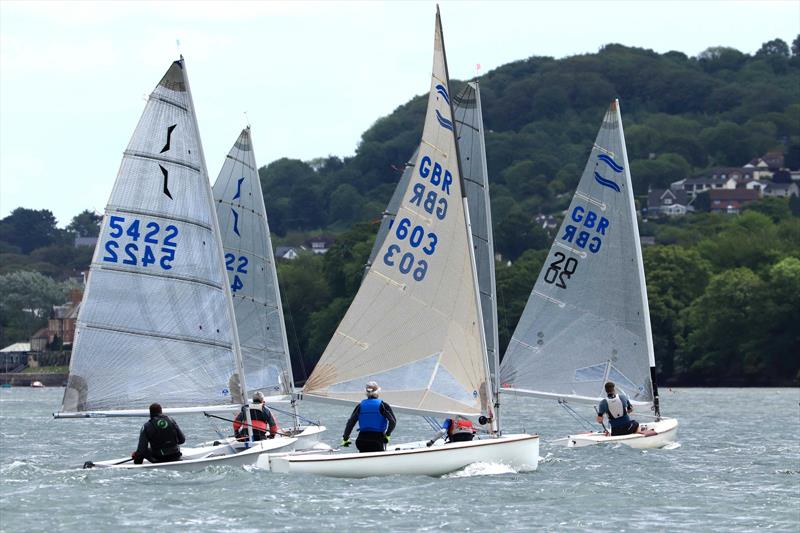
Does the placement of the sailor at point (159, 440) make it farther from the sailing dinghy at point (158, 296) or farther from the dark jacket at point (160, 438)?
the sailing dinghy at point (158, 296)

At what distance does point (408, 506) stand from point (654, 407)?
16087 mm

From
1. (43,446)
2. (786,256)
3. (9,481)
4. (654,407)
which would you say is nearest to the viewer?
(9,481)

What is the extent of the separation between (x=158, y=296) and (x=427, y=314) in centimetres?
463

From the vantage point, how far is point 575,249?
4100 cm

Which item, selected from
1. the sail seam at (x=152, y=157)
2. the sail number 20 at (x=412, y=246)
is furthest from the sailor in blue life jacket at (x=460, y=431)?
the sail seam at (x=152, y=157)

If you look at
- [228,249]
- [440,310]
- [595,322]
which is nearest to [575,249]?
[595,322]

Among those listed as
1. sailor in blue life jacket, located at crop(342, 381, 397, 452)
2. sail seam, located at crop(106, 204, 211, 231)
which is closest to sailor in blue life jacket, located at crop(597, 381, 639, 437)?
sailor in blue life jacket, located at crop(342, 381, 397, 452)

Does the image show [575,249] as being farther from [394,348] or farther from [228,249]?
[394,348]

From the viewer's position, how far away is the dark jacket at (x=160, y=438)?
93.7ft

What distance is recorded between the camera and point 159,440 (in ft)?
94.5

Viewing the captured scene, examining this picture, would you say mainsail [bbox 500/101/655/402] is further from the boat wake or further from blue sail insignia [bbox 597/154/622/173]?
the boat wake

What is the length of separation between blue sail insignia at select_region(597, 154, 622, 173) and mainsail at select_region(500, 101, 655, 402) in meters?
0.02

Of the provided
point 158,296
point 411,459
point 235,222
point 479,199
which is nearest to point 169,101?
point 158,296

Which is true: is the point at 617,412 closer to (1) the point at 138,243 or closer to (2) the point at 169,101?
(1) the point at 138,243
